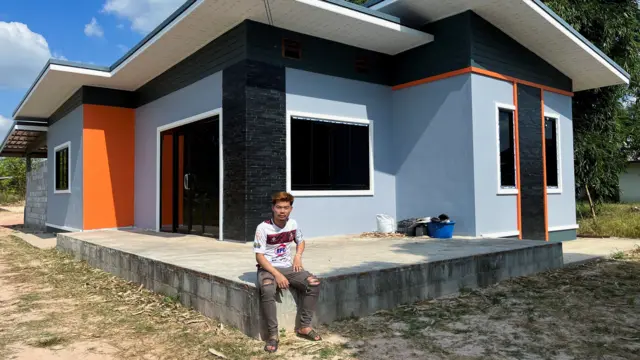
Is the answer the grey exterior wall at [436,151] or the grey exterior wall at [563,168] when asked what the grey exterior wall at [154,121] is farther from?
the grey exterior wall at [563,168]

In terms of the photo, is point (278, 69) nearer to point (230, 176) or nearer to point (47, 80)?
point (230, 176)

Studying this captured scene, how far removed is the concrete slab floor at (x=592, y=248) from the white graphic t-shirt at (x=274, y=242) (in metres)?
5.09

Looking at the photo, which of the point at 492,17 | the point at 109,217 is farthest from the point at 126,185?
the point at 492,17

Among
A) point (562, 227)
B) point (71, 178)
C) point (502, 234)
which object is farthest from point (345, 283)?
point (71, 178)

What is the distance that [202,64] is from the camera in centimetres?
839

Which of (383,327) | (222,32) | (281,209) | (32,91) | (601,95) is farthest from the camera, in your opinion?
(601,95)

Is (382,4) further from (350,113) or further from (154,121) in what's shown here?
(154,121)

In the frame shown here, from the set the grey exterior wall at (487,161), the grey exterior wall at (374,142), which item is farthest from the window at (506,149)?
the grey exterior wall at (374,142)

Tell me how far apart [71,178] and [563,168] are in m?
11.1

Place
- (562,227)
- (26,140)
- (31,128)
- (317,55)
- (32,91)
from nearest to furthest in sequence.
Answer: (317,55)
(562,227)
(32,91)
(31,128)
(26,140)

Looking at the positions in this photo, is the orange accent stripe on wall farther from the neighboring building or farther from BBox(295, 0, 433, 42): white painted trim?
the neighboring building

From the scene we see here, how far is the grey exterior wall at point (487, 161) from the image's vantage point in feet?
25.9

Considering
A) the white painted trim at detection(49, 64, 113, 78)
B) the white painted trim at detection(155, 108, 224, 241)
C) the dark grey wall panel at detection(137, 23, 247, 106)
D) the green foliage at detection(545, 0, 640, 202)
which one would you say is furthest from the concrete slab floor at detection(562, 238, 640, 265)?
the white painted trim at detection(49, 64, 113, 78)

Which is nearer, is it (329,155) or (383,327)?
(383,327)
